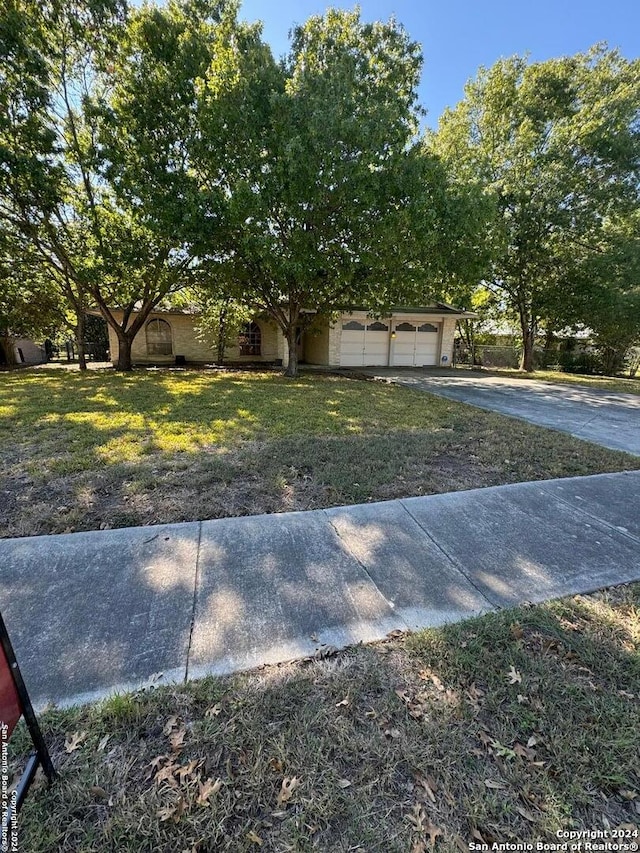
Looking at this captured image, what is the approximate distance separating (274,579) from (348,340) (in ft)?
55.0

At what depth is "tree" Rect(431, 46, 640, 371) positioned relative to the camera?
41.9 feet

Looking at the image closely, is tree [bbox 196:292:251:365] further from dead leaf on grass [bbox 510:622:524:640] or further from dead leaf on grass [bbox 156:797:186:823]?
dead leaf on grass [bbox 156:797:186:823]

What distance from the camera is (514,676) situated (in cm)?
176

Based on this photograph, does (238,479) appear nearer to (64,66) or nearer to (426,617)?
(426,617)

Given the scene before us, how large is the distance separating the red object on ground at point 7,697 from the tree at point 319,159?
9.37 m

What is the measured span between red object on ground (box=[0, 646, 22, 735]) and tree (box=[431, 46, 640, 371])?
13710mm

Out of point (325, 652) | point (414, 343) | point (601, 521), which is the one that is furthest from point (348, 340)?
point (325, 652)

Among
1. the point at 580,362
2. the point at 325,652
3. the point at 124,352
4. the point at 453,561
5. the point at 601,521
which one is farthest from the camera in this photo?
the point at 580,362

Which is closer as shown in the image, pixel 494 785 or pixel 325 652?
pixel 494 785

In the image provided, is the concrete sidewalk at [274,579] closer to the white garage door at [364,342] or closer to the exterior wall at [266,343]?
the exterior wall at [266,343]

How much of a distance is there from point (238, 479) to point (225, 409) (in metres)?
3.45

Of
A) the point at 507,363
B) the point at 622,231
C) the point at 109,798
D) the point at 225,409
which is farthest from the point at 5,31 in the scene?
the point at 507,363

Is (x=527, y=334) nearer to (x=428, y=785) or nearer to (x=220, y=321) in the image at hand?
(x=220, y=321)

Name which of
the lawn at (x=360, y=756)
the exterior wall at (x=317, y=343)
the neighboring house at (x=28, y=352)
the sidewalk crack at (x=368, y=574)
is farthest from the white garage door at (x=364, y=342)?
the lawn at (x=360, y=756)
